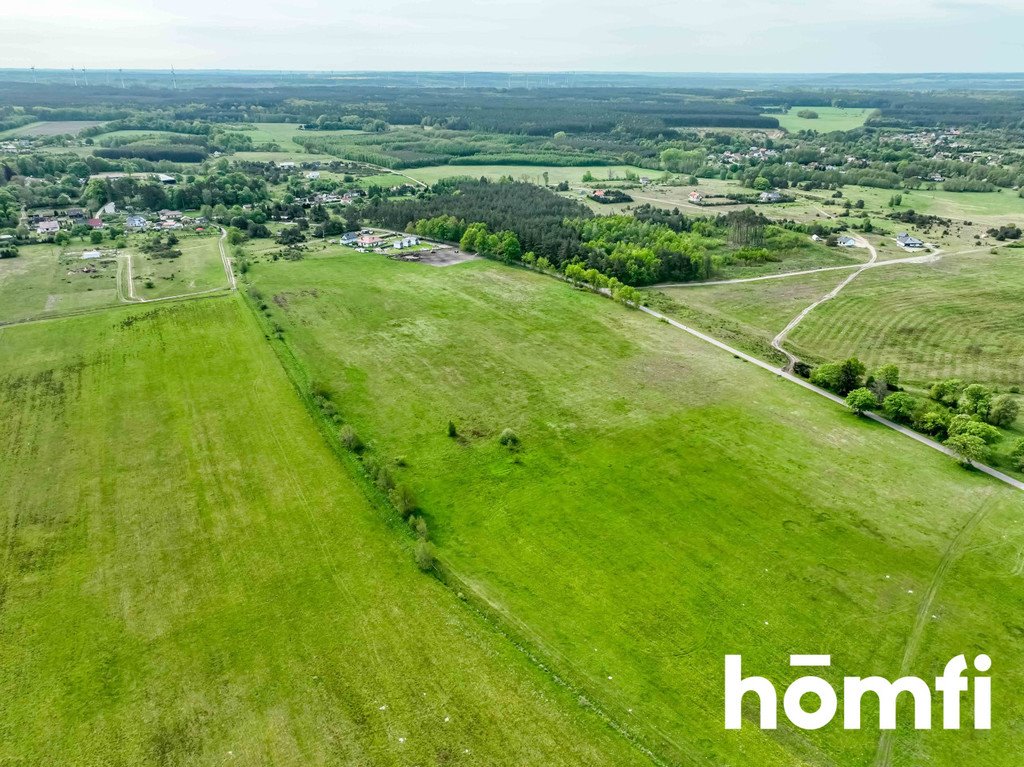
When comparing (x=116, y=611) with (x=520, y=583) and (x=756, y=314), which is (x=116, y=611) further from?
(x=756, y=314)

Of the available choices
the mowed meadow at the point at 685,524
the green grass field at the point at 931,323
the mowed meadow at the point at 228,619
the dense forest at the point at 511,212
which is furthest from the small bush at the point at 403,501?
the dense forest at the point at 511,212

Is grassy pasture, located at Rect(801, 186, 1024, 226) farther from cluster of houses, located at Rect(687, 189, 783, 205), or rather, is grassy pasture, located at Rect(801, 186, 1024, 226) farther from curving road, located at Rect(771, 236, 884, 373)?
curving road, located at Rect(771, 236, 884, 373)

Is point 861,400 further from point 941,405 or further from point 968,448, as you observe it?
point 968,448

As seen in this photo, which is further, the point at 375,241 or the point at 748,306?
the point at 375,241

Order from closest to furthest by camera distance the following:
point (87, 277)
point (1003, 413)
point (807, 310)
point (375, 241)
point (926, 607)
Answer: point (926, 607), point (1003, 413), point (807, 310), point (87, 277), point (375, 241)

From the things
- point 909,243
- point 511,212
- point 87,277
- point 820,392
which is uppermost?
point 511,212

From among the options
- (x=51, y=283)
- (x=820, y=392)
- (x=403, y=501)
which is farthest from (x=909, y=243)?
(x=51, y=283)

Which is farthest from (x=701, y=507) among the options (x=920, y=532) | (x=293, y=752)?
(x=293, y=752)
